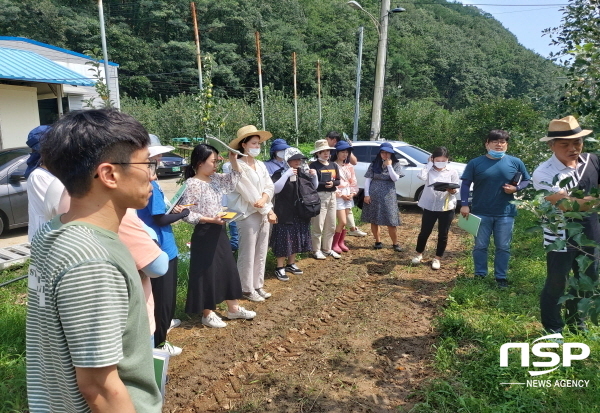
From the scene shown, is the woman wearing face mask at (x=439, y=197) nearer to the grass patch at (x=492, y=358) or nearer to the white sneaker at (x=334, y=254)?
the grass patch at (x=492, y=358)

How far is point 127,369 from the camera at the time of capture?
1190 mm

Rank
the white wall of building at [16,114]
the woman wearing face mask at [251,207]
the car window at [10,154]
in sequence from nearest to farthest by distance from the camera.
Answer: the woman wearing face mask at [251,207] → the car window at [10,154] → the white wall of building at [16,114]

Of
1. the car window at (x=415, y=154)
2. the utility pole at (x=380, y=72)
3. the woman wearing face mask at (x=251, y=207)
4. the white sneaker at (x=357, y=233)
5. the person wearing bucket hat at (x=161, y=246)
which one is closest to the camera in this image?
the person wearing bucket hat at (x=161, y=246)

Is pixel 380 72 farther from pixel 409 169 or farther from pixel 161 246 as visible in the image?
pixel 161 246

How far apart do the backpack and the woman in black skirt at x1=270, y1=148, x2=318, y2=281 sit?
0.06 feet

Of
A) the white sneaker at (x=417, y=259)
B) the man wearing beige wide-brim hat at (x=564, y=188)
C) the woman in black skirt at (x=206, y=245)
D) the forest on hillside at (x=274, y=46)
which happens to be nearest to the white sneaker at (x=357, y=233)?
the white sneaker at (x=417, y=259)

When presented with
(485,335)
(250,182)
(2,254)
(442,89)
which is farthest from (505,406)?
(442,89)

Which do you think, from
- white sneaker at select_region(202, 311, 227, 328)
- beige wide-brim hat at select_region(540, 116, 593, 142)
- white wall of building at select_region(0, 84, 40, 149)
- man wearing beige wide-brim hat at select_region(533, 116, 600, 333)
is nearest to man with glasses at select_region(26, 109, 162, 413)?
white sneaker at select_region(202, 311, 227, 328)

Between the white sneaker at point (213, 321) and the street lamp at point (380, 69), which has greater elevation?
the street lamp at point (380, 69)

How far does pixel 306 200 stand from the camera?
5.45 m

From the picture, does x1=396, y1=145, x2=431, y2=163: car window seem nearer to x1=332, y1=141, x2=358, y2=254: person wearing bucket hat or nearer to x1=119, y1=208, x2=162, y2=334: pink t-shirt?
x1=332, y1=141, x2=358, y2=254: person wearing bucket hat

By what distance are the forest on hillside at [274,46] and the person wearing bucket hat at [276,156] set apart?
24.0m

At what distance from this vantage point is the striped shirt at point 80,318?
1077 mm

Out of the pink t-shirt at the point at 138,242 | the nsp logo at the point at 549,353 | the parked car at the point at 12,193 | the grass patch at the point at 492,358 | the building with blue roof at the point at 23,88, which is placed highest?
the building with blue roof at the point at 23,88
